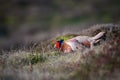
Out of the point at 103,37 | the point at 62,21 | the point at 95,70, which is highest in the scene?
the point at 62,21

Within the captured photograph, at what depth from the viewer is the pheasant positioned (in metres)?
17.1

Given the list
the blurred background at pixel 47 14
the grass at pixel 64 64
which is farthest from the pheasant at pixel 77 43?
the blurred background at pixel 47 14

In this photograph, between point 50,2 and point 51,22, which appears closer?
point 51,22

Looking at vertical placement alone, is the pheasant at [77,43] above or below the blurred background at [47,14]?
below

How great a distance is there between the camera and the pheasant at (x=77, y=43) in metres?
17.1

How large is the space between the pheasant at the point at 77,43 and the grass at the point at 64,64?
345 millimetres

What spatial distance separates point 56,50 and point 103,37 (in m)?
1.51

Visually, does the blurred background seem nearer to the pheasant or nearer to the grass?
the pheasant

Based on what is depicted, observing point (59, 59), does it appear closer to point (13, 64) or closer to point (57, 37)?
point (13, 64)

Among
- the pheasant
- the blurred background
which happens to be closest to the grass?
the pheasant

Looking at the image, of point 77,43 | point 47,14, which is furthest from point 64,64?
point 47,14

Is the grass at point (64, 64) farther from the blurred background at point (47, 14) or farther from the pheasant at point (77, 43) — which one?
the blurred background at point (47, 14)

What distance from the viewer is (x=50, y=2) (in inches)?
2406

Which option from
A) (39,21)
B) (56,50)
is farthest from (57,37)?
(39,21)
